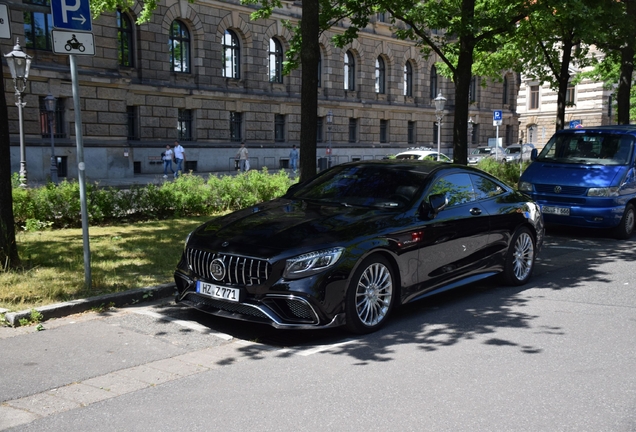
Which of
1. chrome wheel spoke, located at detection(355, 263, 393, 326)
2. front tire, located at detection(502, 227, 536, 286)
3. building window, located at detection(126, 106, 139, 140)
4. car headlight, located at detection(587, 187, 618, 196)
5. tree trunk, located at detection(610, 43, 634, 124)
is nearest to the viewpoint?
chrome wheel spoke, located at detection(355, 263, 393, 326)

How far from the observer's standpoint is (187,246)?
671 centimetres

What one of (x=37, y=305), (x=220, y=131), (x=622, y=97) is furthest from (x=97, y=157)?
(x=37, y=305)

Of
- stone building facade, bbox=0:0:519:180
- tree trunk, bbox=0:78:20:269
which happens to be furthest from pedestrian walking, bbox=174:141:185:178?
tree trunk, bbox=0:78:20:269

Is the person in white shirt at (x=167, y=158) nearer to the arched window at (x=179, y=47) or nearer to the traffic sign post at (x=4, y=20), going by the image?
the arched window at (x=179, y=47)

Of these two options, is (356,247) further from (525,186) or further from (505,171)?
(505,171)

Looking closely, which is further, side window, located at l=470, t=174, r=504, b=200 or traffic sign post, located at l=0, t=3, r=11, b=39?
side window, located at l=470, t=174, r=504, b=200

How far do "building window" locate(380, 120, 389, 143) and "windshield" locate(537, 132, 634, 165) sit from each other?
37176mm

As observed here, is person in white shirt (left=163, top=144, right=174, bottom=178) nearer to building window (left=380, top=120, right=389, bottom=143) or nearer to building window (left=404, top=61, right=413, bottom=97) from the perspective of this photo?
building window (left=380, top=120, right=389, bottom=143)

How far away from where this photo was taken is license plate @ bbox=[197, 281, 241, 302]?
5977 millimetres

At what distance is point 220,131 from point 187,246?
105 ft

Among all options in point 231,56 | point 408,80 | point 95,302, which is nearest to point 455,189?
point 95,302

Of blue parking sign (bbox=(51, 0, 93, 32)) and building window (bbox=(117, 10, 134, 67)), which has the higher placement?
building window (bbox=(117, 10, 134, 67))

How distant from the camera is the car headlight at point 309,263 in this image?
19.2 feet

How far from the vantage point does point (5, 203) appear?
8.52 meters
